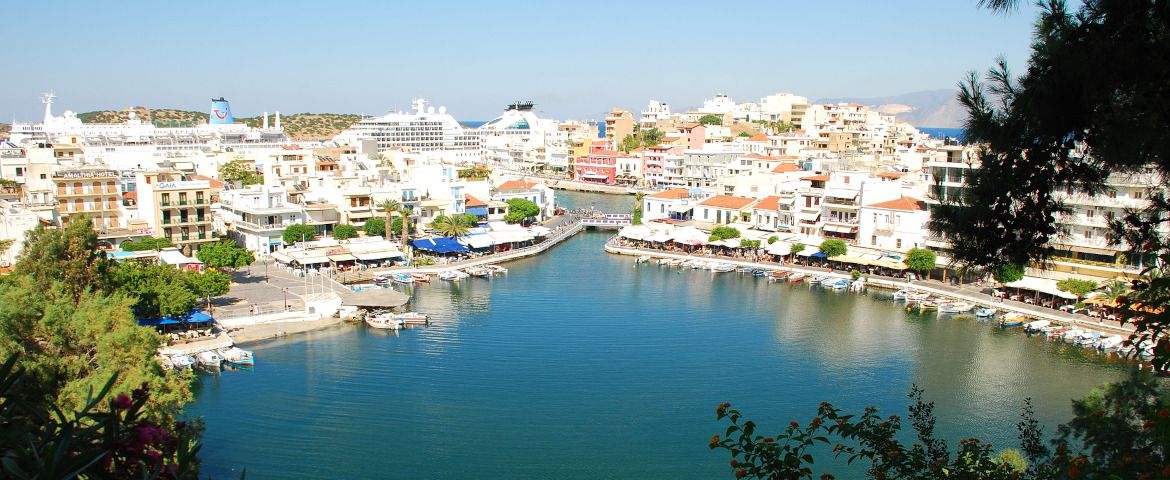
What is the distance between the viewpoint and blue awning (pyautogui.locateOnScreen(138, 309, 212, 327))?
556 inches

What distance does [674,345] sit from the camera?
14.7 meters

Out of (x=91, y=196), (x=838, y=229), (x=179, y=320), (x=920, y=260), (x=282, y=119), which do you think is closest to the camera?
(x=179, y=320)

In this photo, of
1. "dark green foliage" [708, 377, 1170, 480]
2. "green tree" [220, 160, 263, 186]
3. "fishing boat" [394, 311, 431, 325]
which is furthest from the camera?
"green tree" [220, 160, 263, 186]

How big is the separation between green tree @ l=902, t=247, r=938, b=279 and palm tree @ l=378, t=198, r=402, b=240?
45.2 feet

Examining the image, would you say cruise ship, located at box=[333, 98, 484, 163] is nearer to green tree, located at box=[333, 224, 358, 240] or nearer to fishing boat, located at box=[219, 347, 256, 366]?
green tree, located at box=[333, 224, 358, 240]

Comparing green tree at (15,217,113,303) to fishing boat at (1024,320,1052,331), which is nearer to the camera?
green tree at (15,217,113,303)

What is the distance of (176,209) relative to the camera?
20.5m

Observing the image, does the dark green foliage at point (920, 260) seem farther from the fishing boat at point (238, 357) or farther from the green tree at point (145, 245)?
the green tree at point (145, 245)

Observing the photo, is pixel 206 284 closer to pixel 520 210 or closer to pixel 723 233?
pixel 520 210

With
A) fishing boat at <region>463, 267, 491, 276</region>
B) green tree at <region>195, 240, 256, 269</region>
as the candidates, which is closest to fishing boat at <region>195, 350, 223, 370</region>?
green tree at <region>195, 240, 256, 269</region>

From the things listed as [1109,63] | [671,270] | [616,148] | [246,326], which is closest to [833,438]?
[1109,63]

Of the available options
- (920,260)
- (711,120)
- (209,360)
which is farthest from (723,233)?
(711,120)

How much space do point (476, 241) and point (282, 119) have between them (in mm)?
65836

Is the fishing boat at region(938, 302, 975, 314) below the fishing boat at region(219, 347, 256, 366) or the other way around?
the other way around
